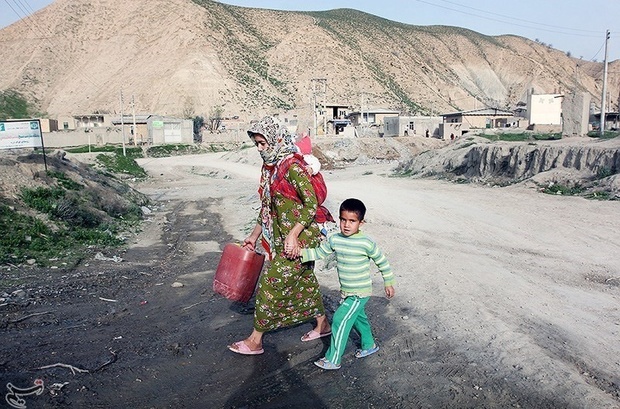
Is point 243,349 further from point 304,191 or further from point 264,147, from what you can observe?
point 264,147

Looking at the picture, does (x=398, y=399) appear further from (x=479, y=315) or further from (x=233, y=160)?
(x=233, y=160)

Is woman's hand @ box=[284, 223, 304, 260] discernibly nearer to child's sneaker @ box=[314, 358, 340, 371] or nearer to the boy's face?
the boy's face

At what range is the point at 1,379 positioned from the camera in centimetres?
341

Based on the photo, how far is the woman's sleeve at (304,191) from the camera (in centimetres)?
365

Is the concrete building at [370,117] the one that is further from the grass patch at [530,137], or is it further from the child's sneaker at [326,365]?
the child's sneaker at [326,365]

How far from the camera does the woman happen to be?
367 centimetres

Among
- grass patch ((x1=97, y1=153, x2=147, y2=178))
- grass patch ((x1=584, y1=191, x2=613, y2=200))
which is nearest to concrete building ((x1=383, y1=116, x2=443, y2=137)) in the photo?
grass patch ((x1=97, y1=153, x2=147, y2=178))

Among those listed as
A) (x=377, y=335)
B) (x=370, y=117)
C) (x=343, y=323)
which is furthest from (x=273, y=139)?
(x=370, y=117)

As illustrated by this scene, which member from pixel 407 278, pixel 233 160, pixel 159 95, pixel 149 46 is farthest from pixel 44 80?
pixel 407 278

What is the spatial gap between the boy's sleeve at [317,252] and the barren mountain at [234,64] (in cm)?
5975

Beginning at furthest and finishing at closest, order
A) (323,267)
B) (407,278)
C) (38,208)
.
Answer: (38,208), (323,267), (407,278)

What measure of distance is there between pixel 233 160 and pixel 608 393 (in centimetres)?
3378

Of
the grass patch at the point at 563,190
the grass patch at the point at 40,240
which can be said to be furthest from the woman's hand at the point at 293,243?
the grass patch at the point at 563,190

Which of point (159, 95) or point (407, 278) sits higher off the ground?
point (159, 95)
